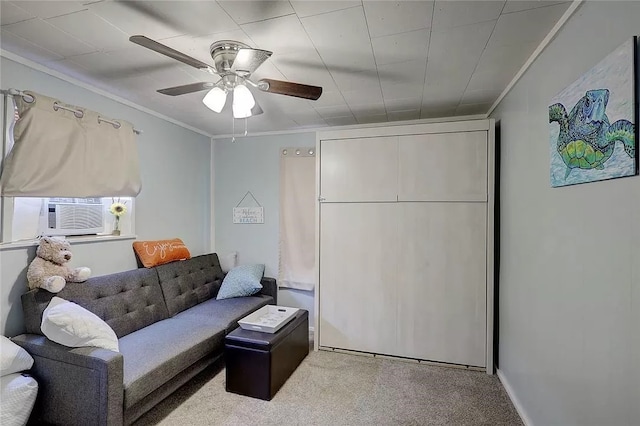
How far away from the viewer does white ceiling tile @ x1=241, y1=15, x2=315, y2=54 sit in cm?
161

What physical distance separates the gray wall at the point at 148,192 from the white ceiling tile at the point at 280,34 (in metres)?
1.62

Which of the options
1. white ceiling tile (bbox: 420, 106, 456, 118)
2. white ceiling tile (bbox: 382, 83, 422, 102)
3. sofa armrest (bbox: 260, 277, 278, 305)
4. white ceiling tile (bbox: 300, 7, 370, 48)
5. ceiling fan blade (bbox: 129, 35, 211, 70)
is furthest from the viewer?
sofa armrest (bbox: 260, 277, 278, 305)

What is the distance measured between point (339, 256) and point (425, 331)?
1061mm

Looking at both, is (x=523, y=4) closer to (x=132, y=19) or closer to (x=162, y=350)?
(x=132, y=19)

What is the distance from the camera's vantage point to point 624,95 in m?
1.09

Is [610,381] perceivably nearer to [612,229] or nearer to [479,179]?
[612,229]

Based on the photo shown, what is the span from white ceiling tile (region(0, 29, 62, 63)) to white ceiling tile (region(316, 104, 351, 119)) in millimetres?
2043

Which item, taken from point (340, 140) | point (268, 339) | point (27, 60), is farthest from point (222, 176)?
point (268, 339)

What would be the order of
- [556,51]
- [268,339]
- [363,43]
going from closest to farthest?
[556,51], [363,43], [268,339]

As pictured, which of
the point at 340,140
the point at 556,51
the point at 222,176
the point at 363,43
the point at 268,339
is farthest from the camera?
the point at 222,176

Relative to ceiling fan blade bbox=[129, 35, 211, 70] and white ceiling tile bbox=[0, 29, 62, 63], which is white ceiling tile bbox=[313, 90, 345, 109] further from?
white ceiling tile bbox=[0, 29, 62, 63]

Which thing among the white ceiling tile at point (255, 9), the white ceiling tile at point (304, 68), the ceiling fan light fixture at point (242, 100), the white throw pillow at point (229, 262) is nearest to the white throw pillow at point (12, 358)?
the ceiling fan light fixture at point (242, 100)

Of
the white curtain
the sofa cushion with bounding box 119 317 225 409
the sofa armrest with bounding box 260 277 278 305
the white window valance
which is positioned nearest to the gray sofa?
the sofa cushion with bounding box 119 317 225 409

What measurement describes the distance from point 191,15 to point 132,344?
2.13m
